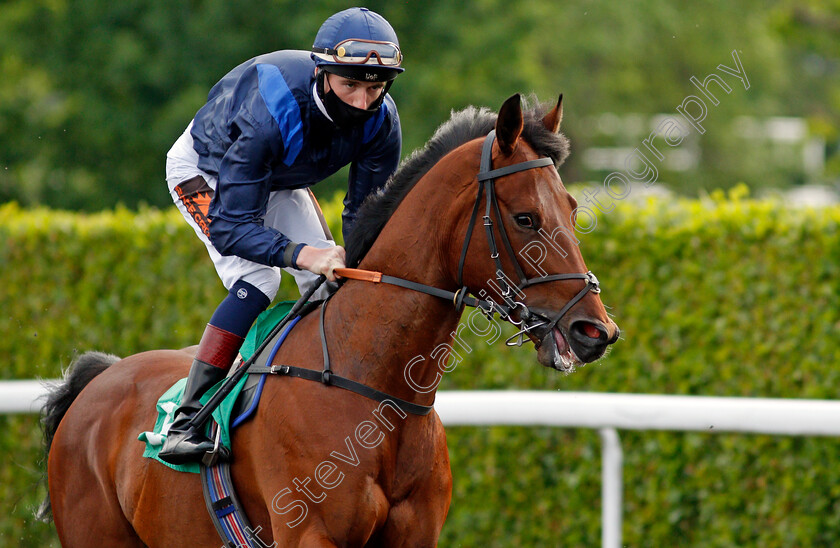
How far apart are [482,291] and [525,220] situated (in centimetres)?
26

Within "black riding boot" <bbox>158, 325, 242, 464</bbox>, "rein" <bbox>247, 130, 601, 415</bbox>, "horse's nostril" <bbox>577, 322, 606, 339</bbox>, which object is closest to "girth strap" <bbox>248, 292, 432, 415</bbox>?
"rein" <bbox>247, 130, 601, 415</bbox>

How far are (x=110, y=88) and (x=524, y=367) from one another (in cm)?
1114

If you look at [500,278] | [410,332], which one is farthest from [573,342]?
[410,332]

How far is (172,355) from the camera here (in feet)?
12.6

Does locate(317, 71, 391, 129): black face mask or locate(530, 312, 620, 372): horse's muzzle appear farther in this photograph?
locate(317, 71, 391, 129): black face mask

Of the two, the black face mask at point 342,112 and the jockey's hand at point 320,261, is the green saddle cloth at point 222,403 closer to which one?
the jockey's hand at point 320,261

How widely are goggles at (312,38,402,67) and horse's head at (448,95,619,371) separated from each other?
1.49ft

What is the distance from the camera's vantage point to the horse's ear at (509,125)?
259 cm

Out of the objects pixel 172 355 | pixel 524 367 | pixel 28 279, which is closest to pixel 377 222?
pixel 172 355

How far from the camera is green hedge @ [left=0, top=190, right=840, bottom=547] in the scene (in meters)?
5.01

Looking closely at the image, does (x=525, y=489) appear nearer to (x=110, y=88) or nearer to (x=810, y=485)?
(x=810, y=485)

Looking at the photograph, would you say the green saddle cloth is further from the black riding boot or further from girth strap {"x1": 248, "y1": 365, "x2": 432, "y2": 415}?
girth strap {"x1": 248, "y1": 365, "x2": 432, "y2": 415}

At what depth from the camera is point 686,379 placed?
5.20 meters

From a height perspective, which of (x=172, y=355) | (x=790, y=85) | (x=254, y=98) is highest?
(x=790, y=85)
